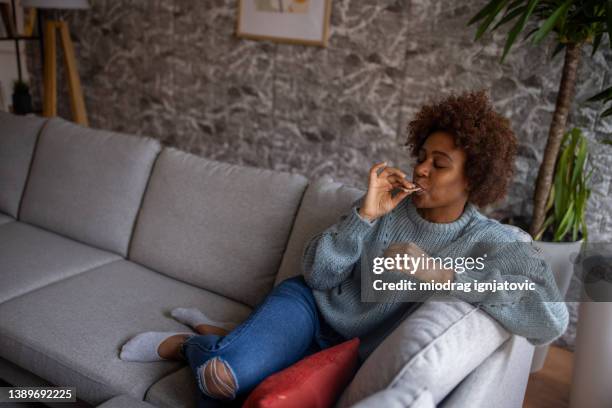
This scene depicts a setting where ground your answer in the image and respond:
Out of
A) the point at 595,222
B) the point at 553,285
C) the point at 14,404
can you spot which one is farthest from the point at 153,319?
the point at 595,222

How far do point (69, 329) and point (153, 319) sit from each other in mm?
240

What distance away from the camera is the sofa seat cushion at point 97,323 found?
1504 millimetres

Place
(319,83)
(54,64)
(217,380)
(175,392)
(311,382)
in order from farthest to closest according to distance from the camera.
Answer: (54,64), (319,83), (175,392), (217,380), (311,382)

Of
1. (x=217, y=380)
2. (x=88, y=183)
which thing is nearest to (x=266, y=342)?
(x=217, y=380)

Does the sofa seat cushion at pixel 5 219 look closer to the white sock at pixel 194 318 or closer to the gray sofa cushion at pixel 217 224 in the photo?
the gray sofa cushion at pixel 217 224

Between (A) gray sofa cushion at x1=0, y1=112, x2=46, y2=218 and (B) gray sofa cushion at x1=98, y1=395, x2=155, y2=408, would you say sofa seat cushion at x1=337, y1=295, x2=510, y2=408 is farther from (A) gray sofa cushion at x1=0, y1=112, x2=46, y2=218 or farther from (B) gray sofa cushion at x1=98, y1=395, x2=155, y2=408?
(A) gray sofa cushion at x1=0, y1=112, x2=46, y2=218

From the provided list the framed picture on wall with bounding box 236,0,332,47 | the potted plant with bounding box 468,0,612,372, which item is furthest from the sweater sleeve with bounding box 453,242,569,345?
the framed picture on wall with bounding box 236,0,332,47

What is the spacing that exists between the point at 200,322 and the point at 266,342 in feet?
1.19

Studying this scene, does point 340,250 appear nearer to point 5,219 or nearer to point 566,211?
point 566,211

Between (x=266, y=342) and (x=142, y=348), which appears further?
(x=142, y=348)

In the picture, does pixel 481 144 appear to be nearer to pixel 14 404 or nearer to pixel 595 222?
pixel 595 222

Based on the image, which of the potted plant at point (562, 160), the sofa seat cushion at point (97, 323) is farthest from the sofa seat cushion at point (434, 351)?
the potted plant at point (562, 160)

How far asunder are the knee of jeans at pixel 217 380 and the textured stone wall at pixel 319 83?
1.67 metres

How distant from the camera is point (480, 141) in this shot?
4.72ft
